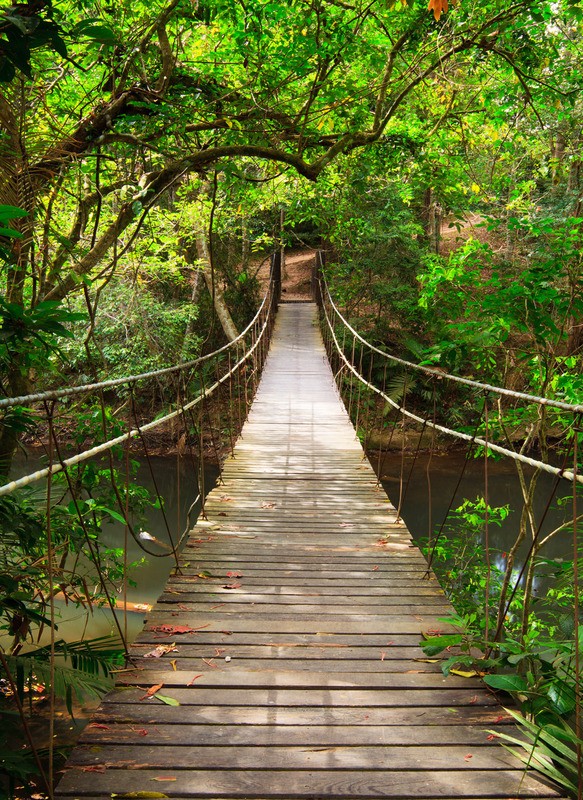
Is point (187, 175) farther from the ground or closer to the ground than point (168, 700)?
farther from the ground

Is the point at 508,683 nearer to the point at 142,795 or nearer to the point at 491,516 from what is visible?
the point at 142,795

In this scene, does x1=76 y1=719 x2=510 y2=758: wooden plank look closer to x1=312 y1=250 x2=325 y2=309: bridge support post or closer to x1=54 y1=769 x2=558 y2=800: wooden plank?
x1=54 y1=769 x2=558 y2=800: wooden plank

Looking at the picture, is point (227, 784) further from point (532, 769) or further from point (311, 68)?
point (311, 68)

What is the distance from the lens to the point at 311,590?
2494 millimetres

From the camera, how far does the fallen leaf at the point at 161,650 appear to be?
195 cm

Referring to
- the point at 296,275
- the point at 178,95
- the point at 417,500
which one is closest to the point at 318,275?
the point at 296,275

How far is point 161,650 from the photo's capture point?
1.98m

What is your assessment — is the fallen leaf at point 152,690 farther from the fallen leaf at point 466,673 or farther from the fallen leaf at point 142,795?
the fallen leaf at point 466,673

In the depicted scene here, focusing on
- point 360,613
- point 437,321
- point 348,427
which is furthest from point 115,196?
point 437,321

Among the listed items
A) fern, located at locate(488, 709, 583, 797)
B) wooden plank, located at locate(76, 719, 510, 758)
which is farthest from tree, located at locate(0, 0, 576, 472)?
fern, located at locate(488, 709, 583, 797)

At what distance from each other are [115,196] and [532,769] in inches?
207

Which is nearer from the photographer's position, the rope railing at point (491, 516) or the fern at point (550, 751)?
the fern at point (550, 751)

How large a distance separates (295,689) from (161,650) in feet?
1.57

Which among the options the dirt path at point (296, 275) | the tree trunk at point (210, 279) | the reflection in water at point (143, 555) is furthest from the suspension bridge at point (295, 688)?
the dirt path at point (296, 275)
